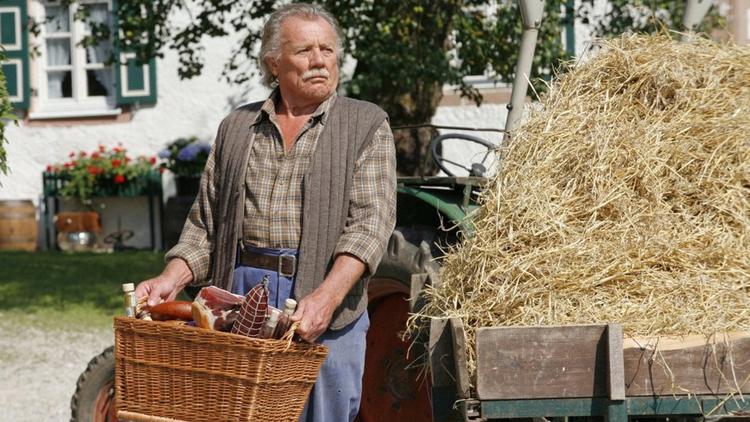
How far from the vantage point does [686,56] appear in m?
4.06

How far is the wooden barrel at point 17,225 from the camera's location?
14.0 m

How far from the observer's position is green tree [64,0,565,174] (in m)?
8.41

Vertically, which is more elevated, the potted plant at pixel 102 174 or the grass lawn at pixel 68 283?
the potted plant at pixel 102 174

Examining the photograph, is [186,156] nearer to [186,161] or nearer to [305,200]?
[186,161]

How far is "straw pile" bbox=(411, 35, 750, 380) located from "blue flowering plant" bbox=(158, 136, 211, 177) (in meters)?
10.2

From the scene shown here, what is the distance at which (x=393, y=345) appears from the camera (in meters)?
4.74

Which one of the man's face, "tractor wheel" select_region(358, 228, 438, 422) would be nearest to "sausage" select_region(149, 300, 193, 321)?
the man's face

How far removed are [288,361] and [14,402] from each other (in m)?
4.19

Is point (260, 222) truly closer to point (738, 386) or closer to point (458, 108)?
point (738, 386)

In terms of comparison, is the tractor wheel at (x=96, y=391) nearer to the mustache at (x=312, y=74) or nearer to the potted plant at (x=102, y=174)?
the mustache at (x=312, y=74)

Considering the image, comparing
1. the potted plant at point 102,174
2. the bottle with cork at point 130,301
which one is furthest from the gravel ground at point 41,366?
the potted plant at point 102,174

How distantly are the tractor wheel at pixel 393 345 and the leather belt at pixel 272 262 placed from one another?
1209mm

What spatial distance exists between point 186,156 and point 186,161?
101mm

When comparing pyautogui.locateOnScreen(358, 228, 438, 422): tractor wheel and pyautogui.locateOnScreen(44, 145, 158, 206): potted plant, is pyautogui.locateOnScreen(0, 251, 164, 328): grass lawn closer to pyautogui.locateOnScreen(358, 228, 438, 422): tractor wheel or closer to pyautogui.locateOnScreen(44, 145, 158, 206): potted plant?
pyautogui.locateOnScreen(44, 145, 158, 206): potted plant
